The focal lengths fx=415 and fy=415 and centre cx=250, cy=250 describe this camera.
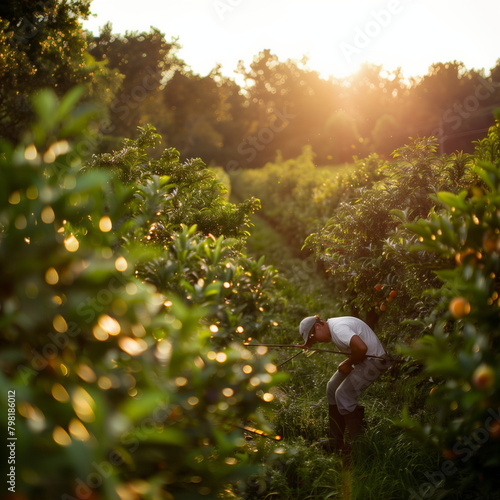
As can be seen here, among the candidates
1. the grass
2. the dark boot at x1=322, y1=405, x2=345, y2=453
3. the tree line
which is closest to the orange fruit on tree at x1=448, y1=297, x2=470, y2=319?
the grass

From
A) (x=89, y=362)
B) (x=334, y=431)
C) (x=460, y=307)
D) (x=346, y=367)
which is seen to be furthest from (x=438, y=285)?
(x=89, y=362)

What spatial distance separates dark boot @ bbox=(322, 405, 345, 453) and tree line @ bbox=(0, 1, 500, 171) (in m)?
10.5

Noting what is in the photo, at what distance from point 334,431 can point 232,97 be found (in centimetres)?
5816

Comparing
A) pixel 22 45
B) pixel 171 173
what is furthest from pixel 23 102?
pixel 171 173

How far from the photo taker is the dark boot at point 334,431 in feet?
14.4

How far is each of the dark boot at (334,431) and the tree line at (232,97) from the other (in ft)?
34.4

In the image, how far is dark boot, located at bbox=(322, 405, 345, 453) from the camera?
4.39m

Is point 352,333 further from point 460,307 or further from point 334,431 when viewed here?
point 460,307

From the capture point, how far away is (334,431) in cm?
454

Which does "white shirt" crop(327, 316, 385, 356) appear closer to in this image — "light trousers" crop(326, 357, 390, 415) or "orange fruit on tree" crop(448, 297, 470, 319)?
"light trousers" crop(326, 357, 390, 415)

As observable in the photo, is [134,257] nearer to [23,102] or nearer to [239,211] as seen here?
[239,211]

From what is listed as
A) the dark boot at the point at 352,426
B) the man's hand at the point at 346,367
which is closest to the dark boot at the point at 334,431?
the dark boot at the point at 352,426

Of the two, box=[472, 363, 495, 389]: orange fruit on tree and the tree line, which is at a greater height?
the tree line

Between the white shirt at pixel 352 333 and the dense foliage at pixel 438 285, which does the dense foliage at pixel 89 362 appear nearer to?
the dense foliage at pixel 438 285
